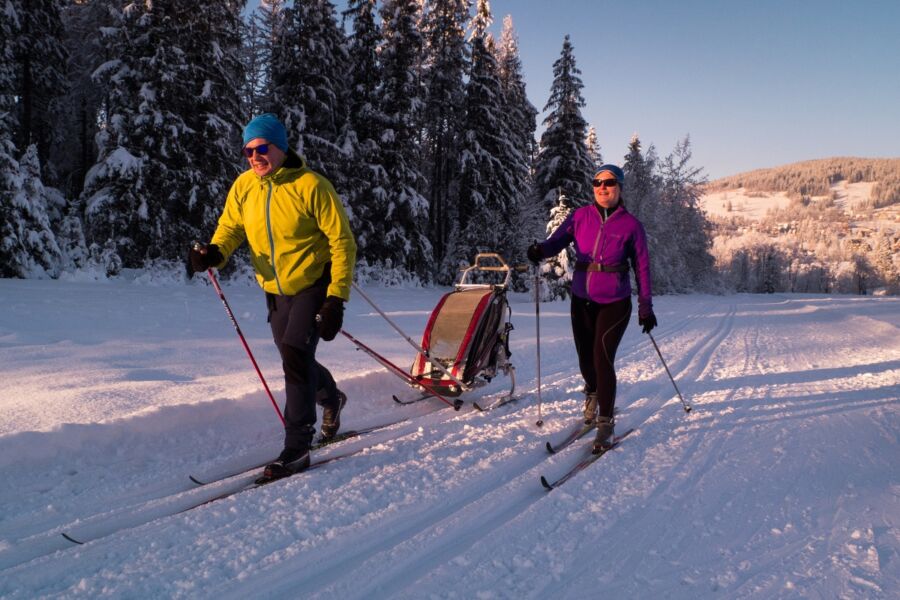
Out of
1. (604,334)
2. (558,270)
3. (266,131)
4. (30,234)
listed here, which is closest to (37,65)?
(30,234)

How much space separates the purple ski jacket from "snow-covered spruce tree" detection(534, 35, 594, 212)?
23.5 m

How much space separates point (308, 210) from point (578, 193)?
85.9ft

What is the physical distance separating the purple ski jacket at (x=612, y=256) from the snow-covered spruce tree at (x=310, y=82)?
52.3 feet

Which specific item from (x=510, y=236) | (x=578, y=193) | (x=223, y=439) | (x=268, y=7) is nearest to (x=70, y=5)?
(x=268, y=7)

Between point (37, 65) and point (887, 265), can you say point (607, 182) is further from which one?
point (887, 265)

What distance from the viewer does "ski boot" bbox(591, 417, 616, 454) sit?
390 centimetres

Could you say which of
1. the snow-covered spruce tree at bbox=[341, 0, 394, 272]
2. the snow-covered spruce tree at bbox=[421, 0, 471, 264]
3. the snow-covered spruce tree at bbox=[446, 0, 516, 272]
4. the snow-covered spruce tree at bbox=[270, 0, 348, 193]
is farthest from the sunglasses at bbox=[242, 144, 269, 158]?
the snow-covered spruce tree at bbox=[421, 0, 471, 264]

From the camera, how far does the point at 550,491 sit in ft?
10.4

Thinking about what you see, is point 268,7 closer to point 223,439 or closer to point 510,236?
point 510,236

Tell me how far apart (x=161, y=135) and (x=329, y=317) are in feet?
51.7

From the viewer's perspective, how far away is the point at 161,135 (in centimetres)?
1568

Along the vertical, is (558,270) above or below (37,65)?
below

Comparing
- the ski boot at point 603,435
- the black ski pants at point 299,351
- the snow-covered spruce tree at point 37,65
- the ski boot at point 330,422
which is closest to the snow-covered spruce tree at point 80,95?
the snow-covered spruce tree at point 37,65

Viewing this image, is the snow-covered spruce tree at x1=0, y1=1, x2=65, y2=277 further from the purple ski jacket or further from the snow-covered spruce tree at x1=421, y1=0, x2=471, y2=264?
the purple ski jacket
